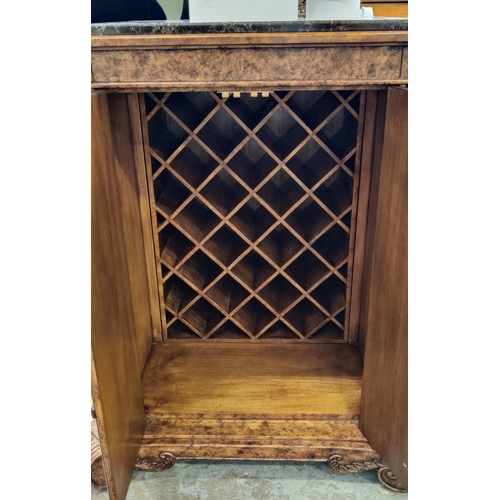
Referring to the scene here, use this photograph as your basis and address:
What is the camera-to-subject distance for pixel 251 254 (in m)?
1.29

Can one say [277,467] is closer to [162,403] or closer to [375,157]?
[162,403]

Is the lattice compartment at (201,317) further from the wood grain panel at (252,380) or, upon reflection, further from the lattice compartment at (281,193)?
the lattice compartment at (281,193)

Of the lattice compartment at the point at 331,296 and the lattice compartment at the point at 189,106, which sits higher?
the lattice compartment at the point at 189,106

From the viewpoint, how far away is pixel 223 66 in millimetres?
676

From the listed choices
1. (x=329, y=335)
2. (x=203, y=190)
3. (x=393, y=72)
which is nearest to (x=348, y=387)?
(x=329, y=335)

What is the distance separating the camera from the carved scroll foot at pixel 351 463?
930mm

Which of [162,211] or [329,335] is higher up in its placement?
[162,211]

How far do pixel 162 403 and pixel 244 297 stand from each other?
343mm

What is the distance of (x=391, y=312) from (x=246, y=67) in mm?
461

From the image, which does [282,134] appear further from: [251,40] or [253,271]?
[251,40]

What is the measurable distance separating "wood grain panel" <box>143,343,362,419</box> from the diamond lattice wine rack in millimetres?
46

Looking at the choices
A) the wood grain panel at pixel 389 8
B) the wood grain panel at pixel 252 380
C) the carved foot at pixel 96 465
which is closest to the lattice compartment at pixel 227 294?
the wood grain panel at pixel 252 380

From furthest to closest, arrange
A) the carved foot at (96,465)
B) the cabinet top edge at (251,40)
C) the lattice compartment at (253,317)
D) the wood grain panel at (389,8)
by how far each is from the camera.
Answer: the wood grain panel at (389,8), the lattice compartment at (253,317), the carved foot at (96,465), the cabinet top edge at (251,40)

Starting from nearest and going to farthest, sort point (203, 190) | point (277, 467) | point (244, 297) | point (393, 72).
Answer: point (393, 72) → point (277, 467) → point (203, 190) → point (244, 297)
